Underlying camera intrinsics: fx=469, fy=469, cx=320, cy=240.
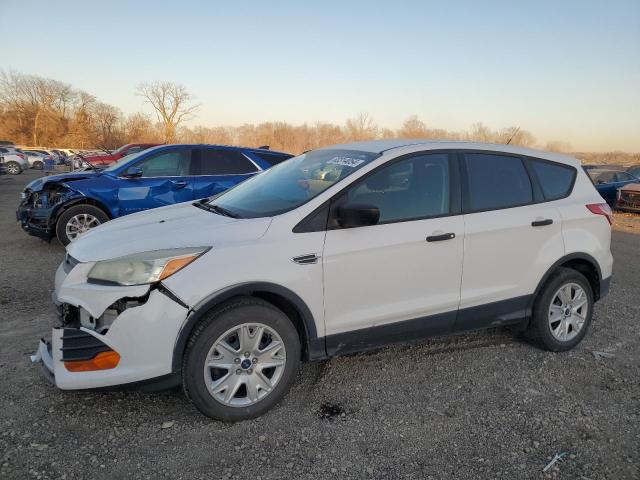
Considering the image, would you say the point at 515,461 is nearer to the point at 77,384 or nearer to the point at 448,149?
the point at 448,149

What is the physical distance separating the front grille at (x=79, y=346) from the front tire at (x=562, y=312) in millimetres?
3311

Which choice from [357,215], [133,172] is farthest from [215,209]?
[133,172]

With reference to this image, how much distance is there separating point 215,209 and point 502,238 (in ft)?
7.27

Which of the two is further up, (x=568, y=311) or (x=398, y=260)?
(x=398, y=260)

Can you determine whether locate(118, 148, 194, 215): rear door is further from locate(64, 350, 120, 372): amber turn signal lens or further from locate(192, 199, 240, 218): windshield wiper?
locate(64, 350, 120, 372): amber turn signal lens

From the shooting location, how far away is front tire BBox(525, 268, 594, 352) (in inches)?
154

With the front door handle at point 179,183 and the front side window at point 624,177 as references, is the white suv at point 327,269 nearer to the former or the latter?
the front door handle at point 179,183

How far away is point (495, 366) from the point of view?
150 inches

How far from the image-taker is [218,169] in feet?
25.3

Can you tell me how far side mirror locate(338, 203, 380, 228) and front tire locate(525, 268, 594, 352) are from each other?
1.86 meters

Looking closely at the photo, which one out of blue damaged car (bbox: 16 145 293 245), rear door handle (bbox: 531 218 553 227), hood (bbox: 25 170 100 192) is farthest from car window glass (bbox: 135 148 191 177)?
rear door handle (bbox: 531 218 553 227)

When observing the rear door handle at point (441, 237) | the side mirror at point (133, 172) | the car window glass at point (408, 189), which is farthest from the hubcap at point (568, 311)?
the side mirror at point (133, 172)

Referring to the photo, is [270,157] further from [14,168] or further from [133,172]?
[14,168]

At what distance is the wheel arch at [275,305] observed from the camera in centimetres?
271
